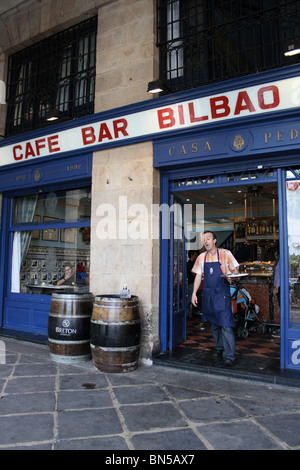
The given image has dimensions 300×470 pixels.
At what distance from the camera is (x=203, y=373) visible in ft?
14.3

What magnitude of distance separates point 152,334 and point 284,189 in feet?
8.43

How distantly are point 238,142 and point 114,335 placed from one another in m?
2.85

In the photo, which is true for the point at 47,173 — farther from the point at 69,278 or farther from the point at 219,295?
the point at 219,295

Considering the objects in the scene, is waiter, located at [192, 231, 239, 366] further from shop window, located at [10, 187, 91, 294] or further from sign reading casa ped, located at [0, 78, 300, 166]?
shop window, located at [10, 187, 91, 294]

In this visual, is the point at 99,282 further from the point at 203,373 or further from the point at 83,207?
the point at 203,373

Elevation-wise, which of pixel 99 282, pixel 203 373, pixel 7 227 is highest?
pixel 7 227

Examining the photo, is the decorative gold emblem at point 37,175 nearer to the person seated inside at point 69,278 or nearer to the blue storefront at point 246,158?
the person seated inside at point 69,278

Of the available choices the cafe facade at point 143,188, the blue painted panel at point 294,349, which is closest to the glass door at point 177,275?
the cafe facade at point 143,188

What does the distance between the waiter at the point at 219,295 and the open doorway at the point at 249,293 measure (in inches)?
9.3

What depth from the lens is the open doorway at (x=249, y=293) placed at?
4908mm

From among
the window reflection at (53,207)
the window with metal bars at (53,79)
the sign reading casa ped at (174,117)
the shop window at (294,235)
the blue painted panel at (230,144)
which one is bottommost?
the shop window at (294,235)
